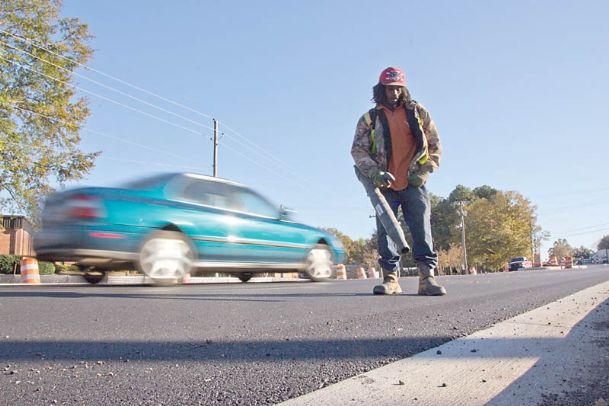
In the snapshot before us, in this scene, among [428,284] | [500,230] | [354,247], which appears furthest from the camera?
[354,247]

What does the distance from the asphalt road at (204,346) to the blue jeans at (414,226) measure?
3.48 feet

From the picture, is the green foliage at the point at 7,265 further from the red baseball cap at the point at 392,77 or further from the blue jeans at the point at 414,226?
the red baseball cap at the point at 392,77

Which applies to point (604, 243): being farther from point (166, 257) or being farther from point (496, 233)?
point (166, 257)

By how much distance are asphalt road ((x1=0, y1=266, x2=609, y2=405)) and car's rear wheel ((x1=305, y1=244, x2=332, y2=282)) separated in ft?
18.4

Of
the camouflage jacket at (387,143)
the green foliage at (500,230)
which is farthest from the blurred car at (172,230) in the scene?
the green foliage at (500,230)

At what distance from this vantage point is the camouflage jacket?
478cm

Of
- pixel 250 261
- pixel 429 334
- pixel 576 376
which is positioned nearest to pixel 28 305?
pixel 429 334

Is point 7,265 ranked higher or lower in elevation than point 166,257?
lower

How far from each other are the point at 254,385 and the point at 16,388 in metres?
0.73

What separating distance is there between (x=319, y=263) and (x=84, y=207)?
4.69 m

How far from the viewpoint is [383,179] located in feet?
15.0

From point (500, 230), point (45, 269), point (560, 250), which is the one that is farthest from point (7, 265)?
point (560, 250)

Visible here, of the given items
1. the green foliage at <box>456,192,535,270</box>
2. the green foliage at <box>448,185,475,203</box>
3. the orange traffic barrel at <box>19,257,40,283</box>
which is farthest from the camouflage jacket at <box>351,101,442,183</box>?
the green foliage at <box>448,185,475,203</box>

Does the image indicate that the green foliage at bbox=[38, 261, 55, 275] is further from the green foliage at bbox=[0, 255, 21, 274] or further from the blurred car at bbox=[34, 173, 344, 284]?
the blurred car at bbox=[34, 173, 344, 284]
